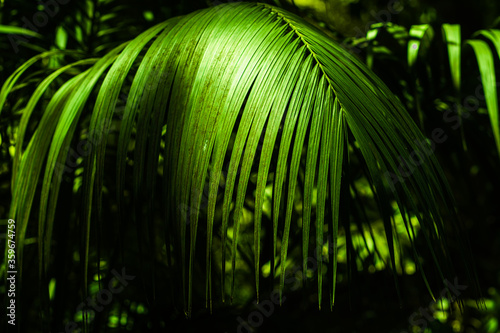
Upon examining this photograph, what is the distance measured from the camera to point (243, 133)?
392mm

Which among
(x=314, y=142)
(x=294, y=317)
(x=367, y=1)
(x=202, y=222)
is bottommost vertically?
(x=294, y=317)

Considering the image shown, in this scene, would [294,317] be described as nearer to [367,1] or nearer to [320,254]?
[320,254]

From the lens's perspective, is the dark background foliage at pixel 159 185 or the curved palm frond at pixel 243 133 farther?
the dark background foliage at pixel 159 185

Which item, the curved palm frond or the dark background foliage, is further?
the dark background foliage

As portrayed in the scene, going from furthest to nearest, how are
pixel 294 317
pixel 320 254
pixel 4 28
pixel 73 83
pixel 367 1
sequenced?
pixel 367 1, pixel 294 317, pixel 4 28, pixel 73 83, pixel 320 254

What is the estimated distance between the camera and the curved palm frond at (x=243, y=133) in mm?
381

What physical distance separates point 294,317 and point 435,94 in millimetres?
581

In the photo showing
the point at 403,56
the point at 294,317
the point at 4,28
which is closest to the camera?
the point at 4,28

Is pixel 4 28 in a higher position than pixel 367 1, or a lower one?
lower

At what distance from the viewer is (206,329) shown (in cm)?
79

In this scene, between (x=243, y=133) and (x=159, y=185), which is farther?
(x=159, y=185)

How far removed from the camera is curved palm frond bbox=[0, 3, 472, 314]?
38cm

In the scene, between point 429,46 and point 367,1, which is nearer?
point 429,46

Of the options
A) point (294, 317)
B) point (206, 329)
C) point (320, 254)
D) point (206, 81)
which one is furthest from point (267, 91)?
point (294, 317)
